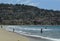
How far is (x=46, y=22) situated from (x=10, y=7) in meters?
34.7

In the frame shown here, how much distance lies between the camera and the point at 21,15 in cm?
19050

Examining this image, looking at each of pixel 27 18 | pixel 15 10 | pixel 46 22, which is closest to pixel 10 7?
pixel 15 10

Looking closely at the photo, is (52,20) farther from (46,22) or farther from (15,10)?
(15,10)

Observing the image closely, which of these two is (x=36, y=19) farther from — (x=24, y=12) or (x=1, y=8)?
(x=1, y=8)

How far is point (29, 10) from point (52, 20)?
72.0 ft

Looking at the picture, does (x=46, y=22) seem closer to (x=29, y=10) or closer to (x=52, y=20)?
(x=52, y=20)

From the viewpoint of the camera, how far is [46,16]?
199m

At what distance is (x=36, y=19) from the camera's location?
190 meters

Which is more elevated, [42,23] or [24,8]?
[24,8]

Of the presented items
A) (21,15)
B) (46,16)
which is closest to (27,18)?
(21,15)

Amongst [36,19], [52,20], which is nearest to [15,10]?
[36,19]

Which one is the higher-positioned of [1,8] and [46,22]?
[1,8]

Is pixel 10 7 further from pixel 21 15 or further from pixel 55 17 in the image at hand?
pixel 55 17

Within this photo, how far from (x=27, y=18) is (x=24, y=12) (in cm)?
1070
